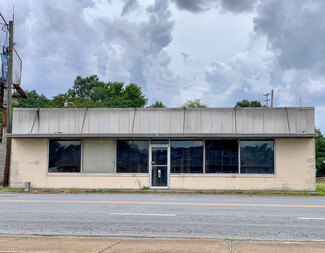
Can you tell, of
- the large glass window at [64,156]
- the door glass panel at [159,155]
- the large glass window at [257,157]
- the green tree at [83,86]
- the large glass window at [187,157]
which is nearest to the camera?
the large glass window at [257,157]

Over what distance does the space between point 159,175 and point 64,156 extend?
5.20 metres

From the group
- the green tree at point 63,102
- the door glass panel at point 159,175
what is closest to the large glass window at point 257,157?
the door glass panel at point 159,175

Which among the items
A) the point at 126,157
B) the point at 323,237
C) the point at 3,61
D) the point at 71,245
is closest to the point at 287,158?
the point at 126,157

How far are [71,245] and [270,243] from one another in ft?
12.5

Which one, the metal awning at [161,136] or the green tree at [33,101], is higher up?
the green tree at [33,101]

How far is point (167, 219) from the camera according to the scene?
37.1 ft

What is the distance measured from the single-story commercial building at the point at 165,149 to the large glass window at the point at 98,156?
0.17ft

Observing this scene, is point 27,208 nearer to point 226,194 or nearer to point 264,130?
point 226,194

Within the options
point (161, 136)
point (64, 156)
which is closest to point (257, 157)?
point (161, 136)

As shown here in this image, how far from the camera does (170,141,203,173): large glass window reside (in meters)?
Answer: 21.6

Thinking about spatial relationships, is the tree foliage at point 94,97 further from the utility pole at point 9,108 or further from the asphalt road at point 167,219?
the asphalt road at point 167,219

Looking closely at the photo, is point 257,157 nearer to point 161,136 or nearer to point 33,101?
point 161,136

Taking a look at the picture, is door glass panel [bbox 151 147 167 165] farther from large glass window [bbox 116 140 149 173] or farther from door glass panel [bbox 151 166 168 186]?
large glass window [bbox 116 140 149 173]

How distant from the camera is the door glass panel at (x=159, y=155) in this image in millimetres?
21797
